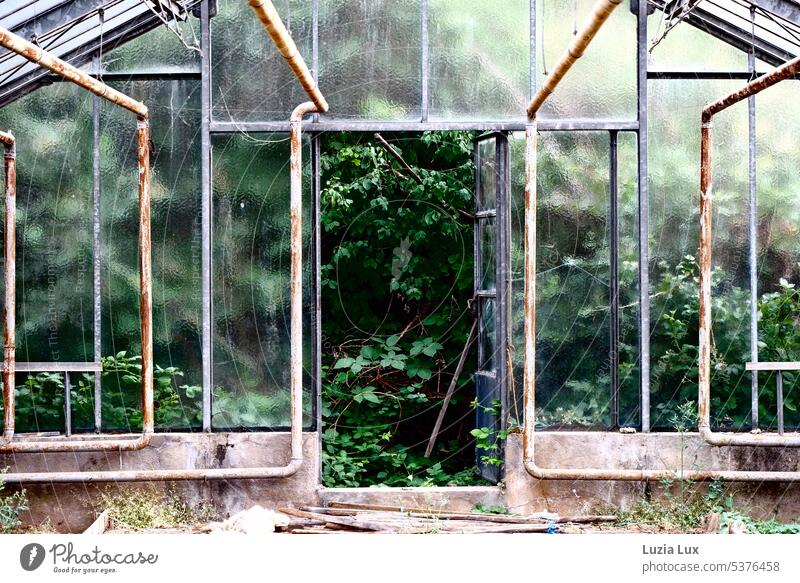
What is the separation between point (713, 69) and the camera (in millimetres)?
6070

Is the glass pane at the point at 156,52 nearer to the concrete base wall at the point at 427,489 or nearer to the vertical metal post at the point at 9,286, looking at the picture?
the vertical metal post at the point at 9,286

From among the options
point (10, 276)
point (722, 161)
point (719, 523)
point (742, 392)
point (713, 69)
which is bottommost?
point (719, 523)

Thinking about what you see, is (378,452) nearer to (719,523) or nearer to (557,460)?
(557,460)

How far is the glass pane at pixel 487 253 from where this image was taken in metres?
6.57

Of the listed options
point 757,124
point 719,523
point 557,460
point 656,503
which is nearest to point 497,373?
point 557,460

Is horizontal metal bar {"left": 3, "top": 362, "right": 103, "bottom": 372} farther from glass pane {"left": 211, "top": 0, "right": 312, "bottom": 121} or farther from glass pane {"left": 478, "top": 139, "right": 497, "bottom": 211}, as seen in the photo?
glass pane {"left": 478, "top": 139, "right": 497, "bottom": 211}

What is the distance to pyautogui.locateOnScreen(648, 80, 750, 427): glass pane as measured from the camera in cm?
605

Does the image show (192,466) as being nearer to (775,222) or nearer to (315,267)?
(315,267)

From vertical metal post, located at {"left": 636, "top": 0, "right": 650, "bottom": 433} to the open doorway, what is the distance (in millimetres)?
1809

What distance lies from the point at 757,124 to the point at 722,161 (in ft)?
1.14

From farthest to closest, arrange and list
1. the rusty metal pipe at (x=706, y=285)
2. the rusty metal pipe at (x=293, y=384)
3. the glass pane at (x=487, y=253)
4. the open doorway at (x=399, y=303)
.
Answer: the open doorway at (x=399, y=303) < the glass pane at (x=487, y=253) < the rusty metal pipe at (x=293, y=384) < the rusty metal pipe at (x=706, y=285)

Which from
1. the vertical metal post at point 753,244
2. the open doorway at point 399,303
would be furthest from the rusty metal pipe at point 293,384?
the vertical metal post at point 753,244

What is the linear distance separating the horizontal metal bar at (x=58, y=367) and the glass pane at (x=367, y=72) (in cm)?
233

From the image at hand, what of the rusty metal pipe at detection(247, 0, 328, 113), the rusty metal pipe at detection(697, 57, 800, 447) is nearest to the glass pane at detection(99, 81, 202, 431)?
the rusty metal pipe at detection(247, 0, 328, 113)
